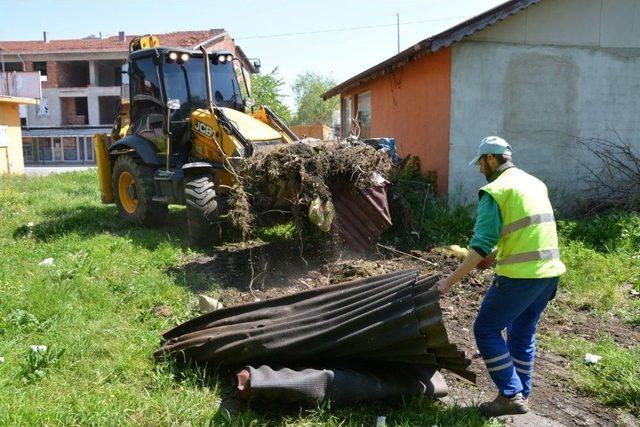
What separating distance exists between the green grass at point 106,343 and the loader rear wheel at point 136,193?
1.24 feet

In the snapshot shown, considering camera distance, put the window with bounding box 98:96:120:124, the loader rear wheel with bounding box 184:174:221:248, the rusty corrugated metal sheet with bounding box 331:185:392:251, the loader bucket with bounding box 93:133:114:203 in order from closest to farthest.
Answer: the rusty corrugated metal sheet with bounding box 331:185:392:251, the loader rear wheel with bounding box 184:174:221:248, the loader bucket with bounding box 93:133:114:203, the window with bounding box 98:96:120:124

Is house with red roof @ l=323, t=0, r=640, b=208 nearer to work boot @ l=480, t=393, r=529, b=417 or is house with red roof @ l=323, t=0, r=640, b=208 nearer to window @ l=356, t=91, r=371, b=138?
window @ l=356, t=91, r=371, b=138

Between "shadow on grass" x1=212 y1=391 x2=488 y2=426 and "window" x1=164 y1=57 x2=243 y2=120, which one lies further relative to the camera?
"window" x1=164 y1=57 x2=243 y2=120

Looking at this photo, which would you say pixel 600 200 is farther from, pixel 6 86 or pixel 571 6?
pixel 6 86

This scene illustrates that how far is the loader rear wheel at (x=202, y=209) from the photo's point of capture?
7.28 meters

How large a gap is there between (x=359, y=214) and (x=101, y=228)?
15.8 ft

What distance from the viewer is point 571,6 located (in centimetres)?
1005

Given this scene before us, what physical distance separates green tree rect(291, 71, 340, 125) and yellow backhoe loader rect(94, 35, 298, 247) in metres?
A: 45.2

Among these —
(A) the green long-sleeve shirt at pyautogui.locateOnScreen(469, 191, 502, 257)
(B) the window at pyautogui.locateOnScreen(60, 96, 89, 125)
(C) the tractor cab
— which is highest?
(B) the window at pyautogui.locateOnScreen(60, 96, 89, 125)

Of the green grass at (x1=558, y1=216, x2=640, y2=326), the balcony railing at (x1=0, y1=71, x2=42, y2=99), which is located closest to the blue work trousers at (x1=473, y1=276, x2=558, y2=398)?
the green grass at (x1=558, y1=216, x2=640, y2=326)

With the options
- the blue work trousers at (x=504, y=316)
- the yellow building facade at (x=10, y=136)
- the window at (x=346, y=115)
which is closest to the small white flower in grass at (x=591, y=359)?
the blue work trousers at (x=504, y=316)

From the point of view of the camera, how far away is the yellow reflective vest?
3.65 meters

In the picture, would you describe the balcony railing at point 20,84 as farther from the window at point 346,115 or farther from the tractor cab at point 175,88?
the tractor cab at point 175,88

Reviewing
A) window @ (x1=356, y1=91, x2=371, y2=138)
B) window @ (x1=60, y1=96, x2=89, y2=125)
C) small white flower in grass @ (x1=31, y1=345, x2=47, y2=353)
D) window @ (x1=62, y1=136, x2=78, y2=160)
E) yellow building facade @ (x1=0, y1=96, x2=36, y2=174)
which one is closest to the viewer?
small white flower in grass @ (x1=31, y1=345, x2=47, y2=353)
